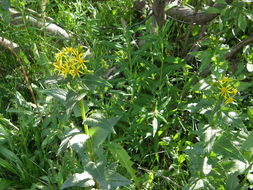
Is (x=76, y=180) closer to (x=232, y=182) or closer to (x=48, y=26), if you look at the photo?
(x=232, y=182)

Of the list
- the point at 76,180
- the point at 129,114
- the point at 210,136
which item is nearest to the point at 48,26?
the point at 129,114

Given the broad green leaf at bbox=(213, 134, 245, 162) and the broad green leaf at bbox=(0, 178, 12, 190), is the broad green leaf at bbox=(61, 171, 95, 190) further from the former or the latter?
the broad green leaf at bbox=(0, 178, 12, 190)

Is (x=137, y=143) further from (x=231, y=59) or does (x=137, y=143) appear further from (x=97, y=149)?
(x=231, y=59)

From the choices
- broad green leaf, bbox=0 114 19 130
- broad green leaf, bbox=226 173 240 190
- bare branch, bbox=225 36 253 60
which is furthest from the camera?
bare branch, bbox=225 36 253 60

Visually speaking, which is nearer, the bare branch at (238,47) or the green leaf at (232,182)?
the green leaf at (232,182)

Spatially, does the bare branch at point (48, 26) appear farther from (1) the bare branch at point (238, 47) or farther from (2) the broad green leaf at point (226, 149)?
(2) the broad green leaf at point (226, 149)

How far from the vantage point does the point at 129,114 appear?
238 cm

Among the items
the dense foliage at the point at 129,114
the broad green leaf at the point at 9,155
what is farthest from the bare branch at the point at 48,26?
the broad green leaf at the point at 9,155

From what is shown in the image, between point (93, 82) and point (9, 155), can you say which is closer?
point (93, 82)

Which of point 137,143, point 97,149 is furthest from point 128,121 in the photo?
point 97,149

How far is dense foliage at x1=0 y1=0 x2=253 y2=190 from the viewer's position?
5.49ft

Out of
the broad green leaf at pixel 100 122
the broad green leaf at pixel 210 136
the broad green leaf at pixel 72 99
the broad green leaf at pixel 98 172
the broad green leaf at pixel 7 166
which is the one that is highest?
the broad green leaf at pixel 72 99

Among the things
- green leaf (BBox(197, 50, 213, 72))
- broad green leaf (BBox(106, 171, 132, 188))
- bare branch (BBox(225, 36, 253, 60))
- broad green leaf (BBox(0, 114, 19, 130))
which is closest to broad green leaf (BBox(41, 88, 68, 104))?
broad green leaf (BBox(106, 171, 132, 188))

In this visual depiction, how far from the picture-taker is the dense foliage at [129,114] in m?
1.67
